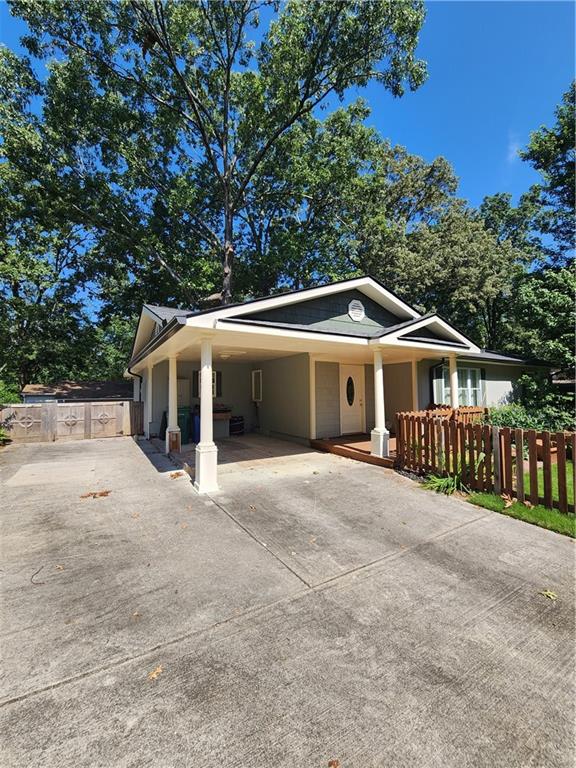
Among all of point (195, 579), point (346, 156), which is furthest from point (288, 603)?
point (346, 156)

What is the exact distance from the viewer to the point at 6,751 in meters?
1.80

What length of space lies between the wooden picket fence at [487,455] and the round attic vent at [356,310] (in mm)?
2893

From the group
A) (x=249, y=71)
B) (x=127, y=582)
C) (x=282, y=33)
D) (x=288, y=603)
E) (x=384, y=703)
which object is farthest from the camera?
(x=249, y=71)

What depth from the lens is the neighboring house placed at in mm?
17609

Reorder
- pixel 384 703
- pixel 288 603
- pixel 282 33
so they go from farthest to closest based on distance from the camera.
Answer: pixel 282 33 → pixel 288 603 → pixel 384 703

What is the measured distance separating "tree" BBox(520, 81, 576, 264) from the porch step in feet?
55.3

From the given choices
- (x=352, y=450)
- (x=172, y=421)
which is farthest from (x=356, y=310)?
(x=172, y=421)

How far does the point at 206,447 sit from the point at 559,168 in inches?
835

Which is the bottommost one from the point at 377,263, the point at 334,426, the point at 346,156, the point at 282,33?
the point at 334,426

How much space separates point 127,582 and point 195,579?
668 millimetres

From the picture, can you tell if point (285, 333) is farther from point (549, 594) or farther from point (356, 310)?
point (549, 594)

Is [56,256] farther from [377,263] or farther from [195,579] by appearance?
[195,579]

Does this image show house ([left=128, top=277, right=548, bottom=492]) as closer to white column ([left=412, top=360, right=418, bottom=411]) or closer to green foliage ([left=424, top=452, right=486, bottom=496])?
white column ([left=412, top=360, right=418, bottom=411])

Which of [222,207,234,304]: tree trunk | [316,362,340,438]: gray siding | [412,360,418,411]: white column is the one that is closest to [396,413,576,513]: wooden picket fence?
[316,362,340,438]: gray siding
